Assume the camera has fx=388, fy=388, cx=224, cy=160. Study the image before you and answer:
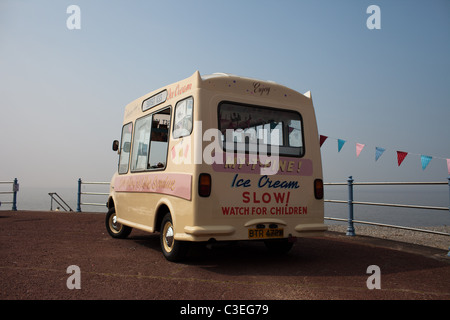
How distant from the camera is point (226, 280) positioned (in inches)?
184

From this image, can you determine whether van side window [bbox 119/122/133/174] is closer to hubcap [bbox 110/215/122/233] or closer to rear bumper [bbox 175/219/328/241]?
hubcap [bbox 110/215/122/233]

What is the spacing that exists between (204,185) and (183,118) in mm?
1131

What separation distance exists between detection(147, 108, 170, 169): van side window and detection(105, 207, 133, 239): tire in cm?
218

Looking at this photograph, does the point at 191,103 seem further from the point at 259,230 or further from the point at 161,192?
the point at 259,230

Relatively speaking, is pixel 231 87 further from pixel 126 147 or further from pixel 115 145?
pixel 115 145

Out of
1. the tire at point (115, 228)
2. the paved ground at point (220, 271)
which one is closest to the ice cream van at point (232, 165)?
Result: the paved ground at point (220, 271)

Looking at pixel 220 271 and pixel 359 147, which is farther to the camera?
pixel 359 147

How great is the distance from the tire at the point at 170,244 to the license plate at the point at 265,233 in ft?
3.15

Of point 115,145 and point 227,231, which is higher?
point 115,145

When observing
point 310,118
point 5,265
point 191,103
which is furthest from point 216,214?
point 5,265

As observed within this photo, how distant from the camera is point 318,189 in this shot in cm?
597

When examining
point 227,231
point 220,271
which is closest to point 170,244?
point 220,271

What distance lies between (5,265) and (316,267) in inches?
170

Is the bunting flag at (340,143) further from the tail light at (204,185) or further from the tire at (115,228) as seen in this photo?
the tail light at (204,185)
